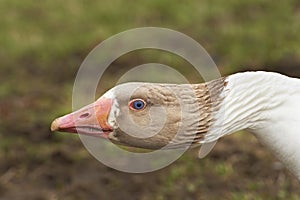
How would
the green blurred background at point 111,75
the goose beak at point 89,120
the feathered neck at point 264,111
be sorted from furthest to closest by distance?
the green blurred background at point 111,75
the feathered neck at point 264,111
the goose beak at point 89,120

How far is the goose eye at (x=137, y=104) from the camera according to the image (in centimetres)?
387

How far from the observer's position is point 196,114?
3.93m

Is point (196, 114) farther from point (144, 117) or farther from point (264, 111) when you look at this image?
point (264, 111)

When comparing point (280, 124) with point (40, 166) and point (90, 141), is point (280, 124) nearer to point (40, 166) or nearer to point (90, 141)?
point (90, 141)

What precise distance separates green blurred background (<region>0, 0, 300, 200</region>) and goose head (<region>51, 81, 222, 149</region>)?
1536mm

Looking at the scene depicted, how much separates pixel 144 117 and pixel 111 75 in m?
4.13

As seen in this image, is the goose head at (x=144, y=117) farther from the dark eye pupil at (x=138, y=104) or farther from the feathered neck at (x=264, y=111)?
the feathered neck at (x=264, y=111)

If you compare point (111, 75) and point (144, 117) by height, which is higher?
point (144, 117)

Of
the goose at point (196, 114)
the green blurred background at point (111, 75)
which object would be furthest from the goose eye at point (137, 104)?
the green blurred background at point (111, 75)

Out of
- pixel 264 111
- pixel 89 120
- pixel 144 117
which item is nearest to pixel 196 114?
pixel 144 117

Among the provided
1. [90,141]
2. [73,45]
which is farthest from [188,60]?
[90,141]

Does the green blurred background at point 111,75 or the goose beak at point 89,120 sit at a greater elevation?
the goose beak at point 89,120

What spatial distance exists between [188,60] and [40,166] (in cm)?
227

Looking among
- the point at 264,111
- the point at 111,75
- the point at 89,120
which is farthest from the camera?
the point at 111,75
